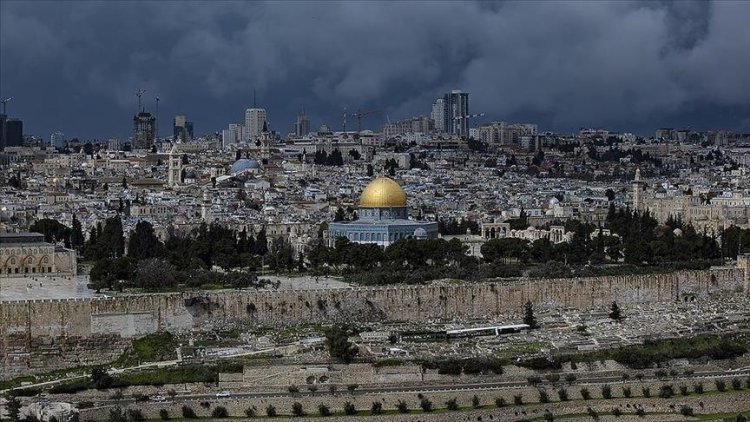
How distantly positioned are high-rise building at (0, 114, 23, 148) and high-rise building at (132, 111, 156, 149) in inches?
367

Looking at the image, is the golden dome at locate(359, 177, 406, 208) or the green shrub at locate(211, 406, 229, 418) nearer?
the green shrub at locate(211, 406, 229, 418)

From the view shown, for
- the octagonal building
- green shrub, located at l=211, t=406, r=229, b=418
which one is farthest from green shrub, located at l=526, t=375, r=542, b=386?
the octagonal building

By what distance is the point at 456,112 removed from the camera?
563ft

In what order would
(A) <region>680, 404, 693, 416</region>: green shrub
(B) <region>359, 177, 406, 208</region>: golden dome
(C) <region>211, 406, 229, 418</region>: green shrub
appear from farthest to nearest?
(B) <region>359, 177, 406, 208</region>: golden dome
(A) <region>680, 404, 693, 416</region>: green shrub
(C) <region>211, 406, 229, 418</region>: green shrub

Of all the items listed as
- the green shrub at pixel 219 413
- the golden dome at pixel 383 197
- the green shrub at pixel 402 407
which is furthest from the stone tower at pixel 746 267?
the green shrub at pixel 219 413

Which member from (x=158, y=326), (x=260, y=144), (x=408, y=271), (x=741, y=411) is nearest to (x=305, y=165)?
(x=260, y=144)

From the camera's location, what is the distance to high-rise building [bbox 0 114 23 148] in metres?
145

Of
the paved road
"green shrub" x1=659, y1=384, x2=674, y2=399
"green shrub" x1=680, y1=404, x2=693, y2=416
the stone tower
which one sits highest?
the stone tower

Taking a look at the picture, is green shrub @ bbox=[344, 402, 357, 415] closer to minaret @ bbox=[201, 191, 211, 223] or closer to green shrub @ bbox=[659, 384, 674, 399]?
green shrub @ bbox=[659, 384, 674, 399]

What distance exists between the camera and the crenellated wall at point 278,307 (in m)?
38.8

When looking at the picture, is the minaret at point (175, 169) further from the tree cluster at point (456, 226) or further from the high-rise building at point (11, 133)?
the high-rise building at point (11, 133)

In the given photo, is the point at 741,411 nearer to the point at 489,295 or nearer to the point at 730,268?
the point at 489,295

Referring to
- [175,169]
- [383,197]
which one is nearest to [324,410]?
[383,197]

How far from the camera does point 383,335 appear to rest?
4025 centimetres
